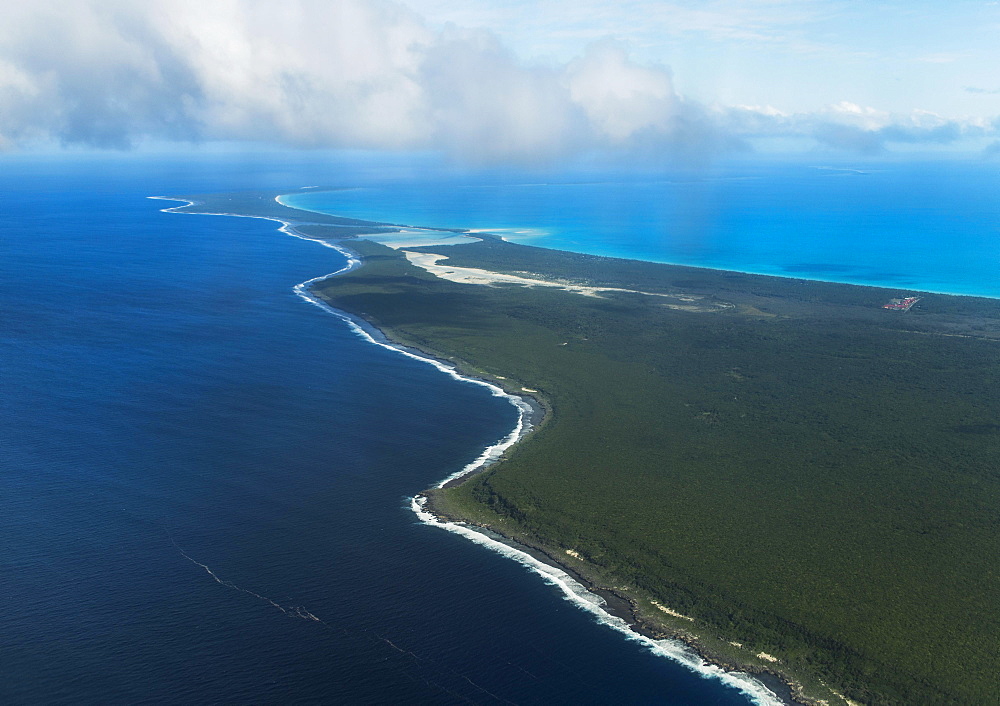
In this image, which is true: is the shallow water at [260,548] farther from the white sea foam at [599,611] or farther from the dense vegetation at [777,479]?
the dense vegetation at [777,479]

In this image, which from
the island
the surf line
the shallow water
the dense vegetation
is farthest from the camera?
the dense vegetation

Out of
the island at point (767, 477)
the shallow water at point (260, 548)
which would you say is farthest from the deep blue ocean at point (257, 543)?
the island at point (767, 477)

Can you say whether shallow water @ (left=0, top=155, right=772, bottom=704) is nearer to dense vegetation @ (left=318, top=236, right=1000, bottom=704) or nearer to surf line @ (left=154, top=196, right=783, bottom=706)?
surf line @ (left=154, top=196, right=783, bottom=706)

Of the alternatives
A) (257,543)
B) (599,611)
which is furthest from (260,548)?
(599,611)

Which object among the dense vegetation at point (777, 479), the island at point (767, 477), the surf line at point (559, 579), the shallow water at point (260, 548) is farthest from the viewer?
the dense vegetation at point (777, 479)

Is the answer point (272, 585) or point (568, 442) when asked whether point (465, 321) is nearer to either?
point (568, 442)

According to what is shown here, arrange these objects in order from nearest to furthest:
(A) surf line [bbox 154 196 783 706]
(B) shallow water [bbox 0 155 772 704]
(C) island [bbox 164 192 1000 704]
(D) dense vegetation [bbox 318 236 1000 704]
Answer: (B) shallow water [bbox 0 155 772 704], (A) surf line [bbox 154 196 783 706], (C) island [bbox 164 192 1000 704], (D) dense vegetation [bbox 318 236 1000 704]

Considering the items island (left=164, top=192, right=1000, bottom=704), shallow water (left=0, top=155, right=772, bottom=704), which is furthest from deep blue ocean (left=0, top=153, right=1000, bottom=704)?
island (left=164, top=192, right=1000, bottom=704)

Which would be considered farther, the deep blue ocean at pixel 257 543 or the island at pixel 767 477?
the island at pixel 767 477
